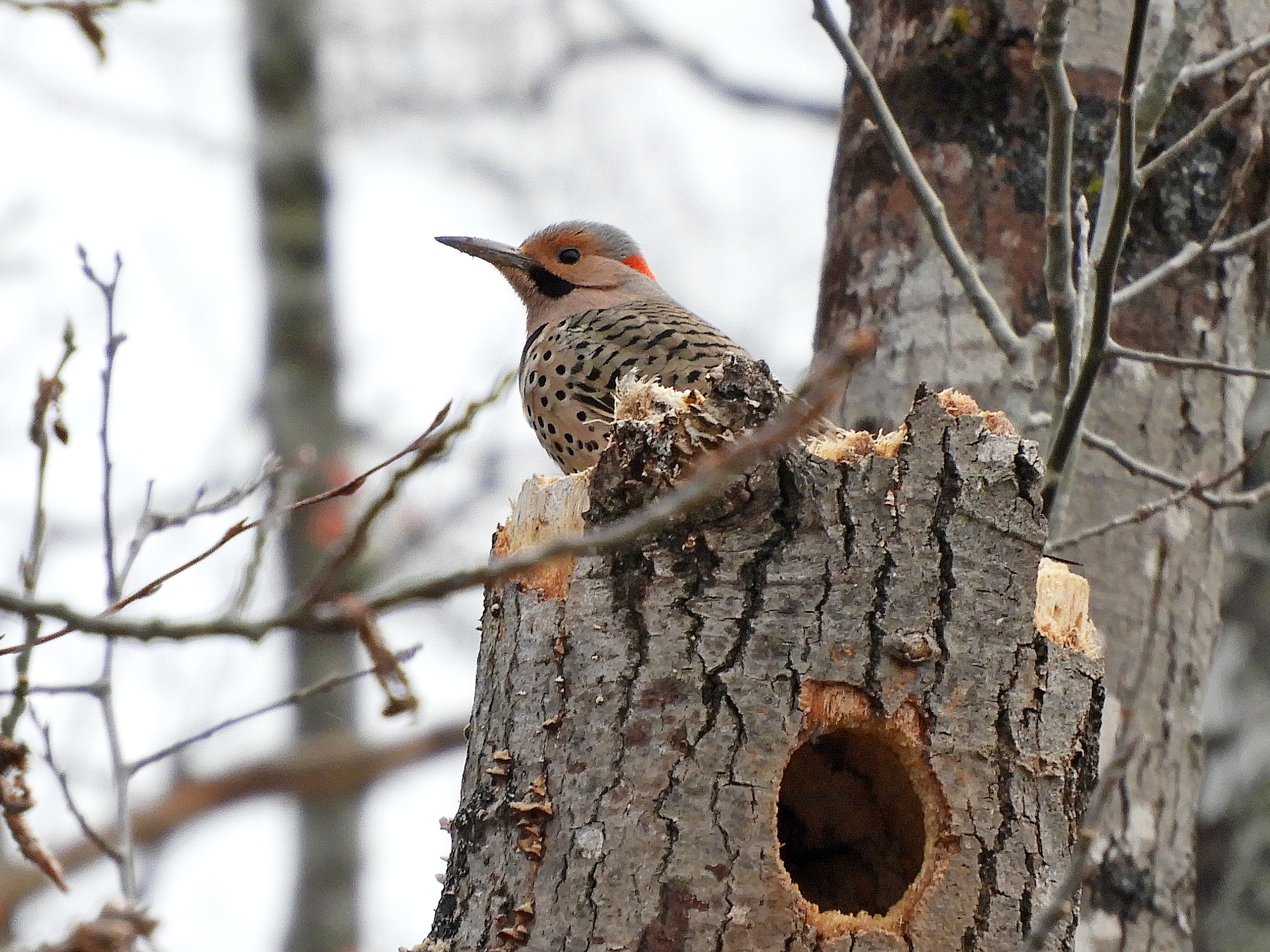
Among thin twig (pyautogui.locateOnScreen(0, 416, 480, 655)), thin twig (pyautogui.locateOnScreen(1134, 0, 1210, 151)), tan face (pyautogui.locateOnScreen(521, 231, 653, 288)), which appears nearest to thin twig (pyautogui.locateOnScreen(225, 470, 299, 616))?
thin twig (pyautogui.locateOnScreen(0, 416, 480, 655))

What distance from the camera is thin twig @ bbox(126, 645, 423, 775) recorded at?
3.19m

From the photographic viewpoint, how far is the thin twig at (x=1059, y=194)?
3453 millimetres

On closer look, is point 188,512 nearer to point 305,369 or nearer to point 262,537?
point 262,537

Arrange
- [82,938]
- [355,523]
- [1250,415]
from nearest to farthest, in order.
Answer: [82,938]
[355,523]
[1250,415]

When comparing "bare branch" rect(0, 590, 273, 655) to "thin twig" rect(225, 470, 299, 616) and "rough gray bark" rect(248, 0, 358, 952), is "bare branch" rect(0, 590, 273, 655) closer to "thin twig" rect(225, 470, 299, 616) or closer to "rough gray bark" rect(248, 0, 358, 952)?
"thin twig" rect(225, 470, 299, 616)

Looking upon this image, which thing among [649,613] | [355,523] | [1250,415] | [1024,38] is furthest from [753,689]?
[1250,415]

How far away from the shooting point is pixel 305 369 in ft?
31.1

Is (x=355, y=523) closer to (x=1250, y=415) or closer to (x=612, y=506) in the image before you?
(x=612, y=506)

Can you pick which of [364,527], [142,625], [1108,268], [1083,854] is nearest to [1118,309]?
[1108,268]

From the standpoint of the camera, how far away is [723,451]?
2.90 meters

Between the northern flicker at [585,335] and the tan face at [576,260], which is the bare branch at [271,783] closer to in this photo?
the northern flicker at [585,335]

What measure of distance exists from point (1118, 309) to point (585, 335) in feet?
5.13

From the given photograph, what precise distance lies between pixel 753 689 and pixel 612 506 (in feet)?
1.42

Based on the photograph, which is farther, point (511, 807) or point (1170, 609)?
point (1170, 609)
